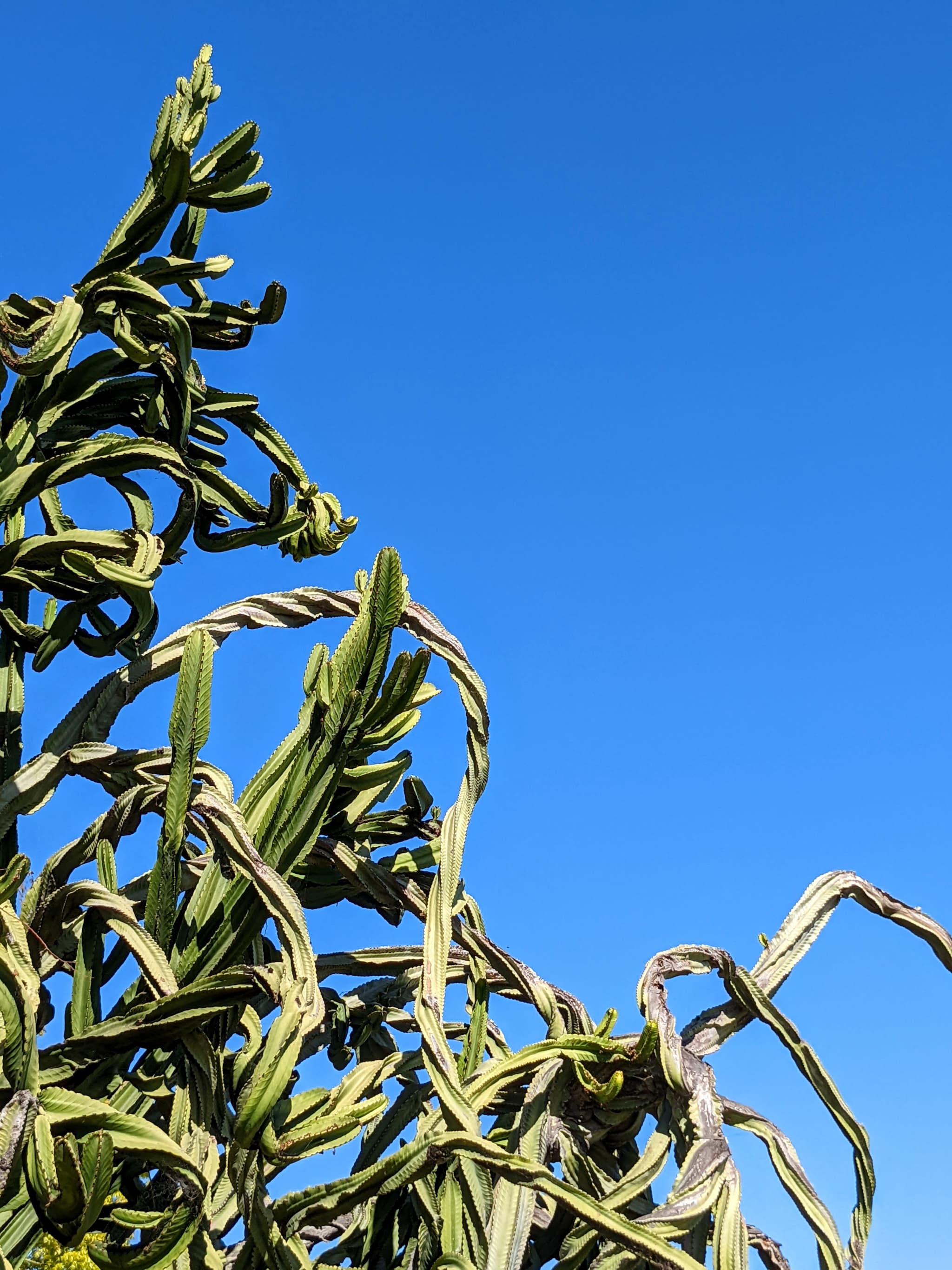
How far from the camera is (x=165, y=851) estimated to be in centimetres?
201

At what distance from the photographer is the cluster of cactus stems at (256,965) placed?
1.79 metres

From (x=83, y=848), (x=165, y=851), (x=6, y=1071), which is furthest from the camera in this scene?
(x=83, y=848)

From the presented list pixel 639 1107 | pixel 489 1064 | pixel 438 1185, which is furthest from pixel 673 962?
pixel 438 1185

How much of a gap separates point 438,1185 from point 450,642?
2.78 ft

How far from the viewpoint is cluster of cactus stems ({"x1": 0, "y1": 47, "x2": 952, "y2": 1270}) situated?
70.6 inches

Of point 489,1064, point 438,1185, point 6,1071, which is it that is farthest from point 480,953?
point 6,1071

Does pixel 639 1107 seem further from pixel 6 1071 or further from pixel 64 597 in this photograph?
pixel 64 597

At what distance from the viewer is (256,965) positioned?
6.62ft

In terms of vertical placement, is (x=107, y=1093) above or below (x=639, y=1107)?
below

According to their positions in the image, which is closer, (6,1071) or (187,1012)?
(6,1071)

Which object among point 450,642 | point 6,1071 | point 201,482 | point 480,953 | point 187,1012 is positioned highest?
point 201,482

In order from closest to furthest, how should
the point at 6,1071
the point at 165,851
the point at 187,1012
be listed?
1. the point at 6,1071
2. the point at 187,1012
3. the point at 165,851

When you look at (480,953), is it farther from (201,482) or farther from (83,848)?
(201,482)

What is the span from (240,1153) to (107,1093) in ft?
0.82
